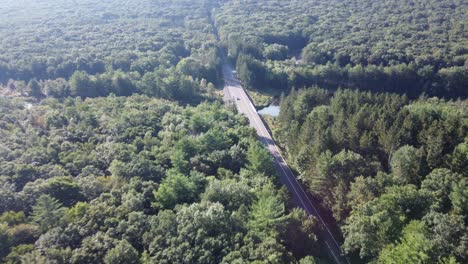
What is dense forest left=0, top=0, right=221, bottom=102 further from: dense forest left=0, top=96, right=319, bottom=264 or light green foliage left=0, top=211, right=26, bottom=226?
light green foliage left=0, top=211, right=26, bottom=226

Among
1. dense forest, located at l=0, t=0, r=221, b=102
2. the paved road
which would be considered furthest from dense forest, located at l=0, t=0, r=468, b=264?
the paved road

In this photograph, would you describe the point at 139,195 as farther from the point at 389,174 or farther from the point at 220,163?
the point at 389,174

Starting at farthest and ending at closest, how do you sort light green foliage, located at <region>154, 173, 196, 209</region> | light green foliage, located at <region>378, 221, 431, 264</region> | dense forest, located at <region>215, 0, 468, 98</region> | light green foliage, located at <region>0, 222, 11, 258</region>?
dense forest, located at <region>215, 0, 468, 98</region> < light green foliage, located at <region>154, 173, 196, 209</region> < light green foliage, located at <region>0, 222, 11, 258</region> < light green foliage, located at <region>378, 221, 431, 264</region>

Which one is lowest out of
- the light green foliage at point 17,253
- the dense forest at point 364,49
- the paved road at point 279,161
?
the paved road at point 279,161

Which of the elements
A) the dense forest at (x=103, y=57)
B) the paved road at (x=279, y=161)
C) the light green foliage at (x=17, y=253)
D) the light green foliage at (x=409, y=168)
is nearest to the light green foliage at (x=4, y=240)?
the light green foliage at (x=17, y=253)

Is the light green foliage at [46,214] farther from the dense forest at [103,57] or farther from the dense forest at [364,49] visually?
the dense forest at [364,49]

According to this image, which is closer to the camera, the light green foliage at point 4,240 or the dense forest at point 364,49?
the light green foliage at point 4,240
